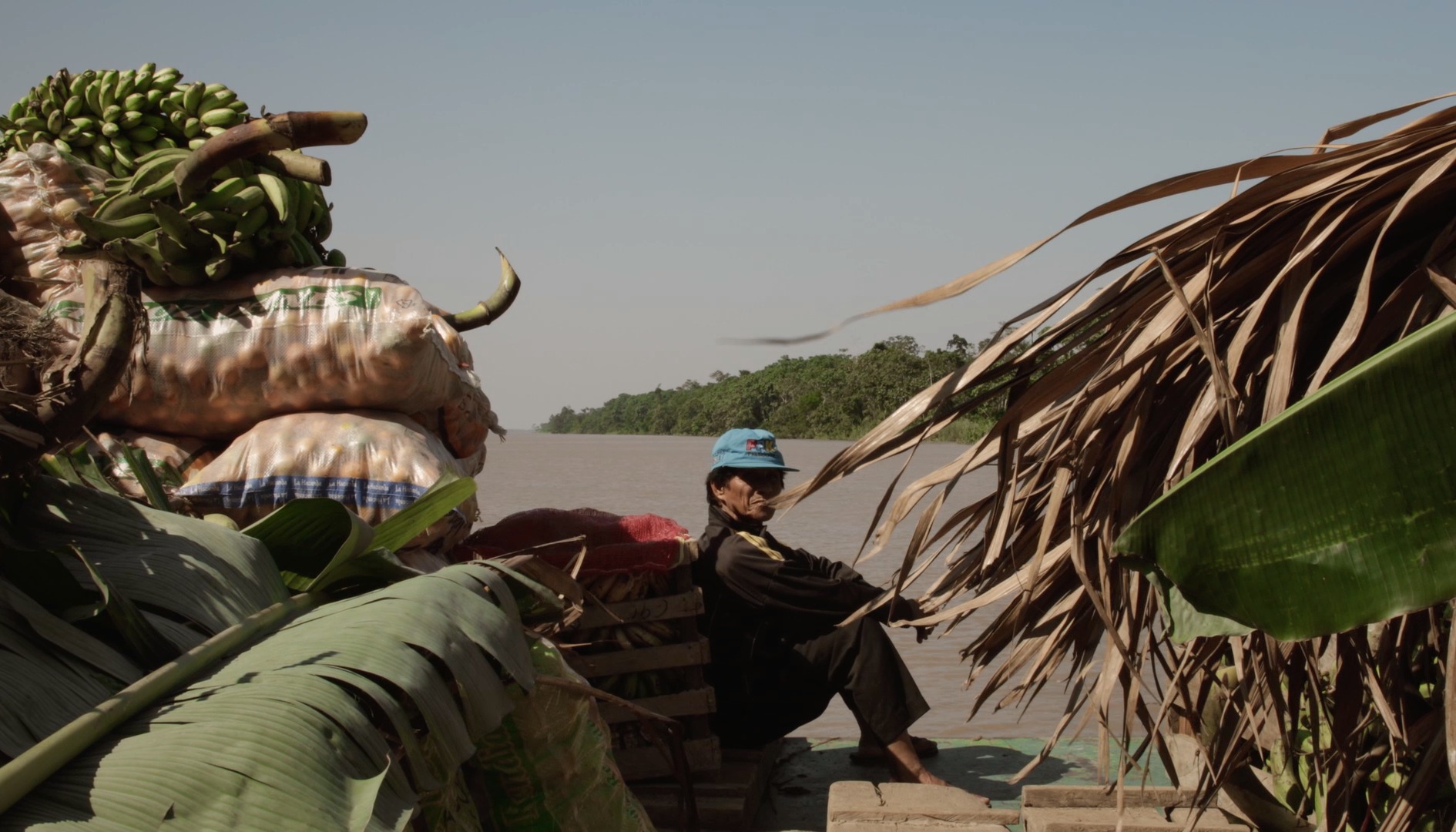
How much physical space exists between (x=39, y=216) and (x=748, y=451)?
2.25 meters

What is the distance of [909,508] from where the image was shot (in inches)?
68.8

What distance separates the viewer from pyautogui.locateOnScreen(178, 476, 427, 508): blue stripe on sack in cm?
306

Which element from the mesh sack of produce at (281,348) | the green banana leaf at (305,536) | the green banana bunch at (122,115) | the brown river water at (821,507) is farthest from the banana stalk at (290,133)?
the brown river water at (821,507)

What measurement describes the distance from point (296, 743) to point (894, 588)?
85 centimetres

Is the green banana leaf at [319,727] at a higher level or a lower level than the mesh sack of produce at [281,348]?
lower

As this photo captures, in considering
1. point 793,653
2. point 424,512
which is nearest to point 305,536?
point 424,512

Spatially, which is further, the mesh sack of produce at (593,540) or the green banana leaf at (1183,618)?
the mesh sack of produce at (593,540)

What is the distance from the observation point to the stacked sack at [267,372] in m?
3.08

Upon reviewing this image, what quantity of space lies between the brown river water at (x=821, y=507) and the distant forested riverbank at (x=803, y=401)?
149cm

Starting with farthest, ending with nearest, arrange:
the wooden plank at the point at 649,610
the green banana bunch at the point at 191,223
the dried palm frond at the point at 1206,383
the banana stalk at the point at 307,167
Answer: the wooden plank at the point at 649,610
the green banana bunch at the point at 191,223
the banana stalk at the point at 307,167
the dried palm frond at the point at 1206,383

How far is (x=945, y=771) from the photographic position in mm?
4203

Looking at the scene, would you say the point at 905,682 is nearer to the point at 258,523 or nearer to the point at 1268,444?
the point at 258,523

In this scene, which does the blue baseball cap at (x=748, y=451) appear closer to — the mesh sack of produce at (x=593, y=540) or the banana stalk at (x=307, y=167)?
the mesh sack of produce at (x=593, y=540)

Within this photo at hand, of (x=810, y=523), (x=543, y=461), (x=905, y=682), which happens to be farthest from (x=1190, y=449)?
(x=543, y=461)
